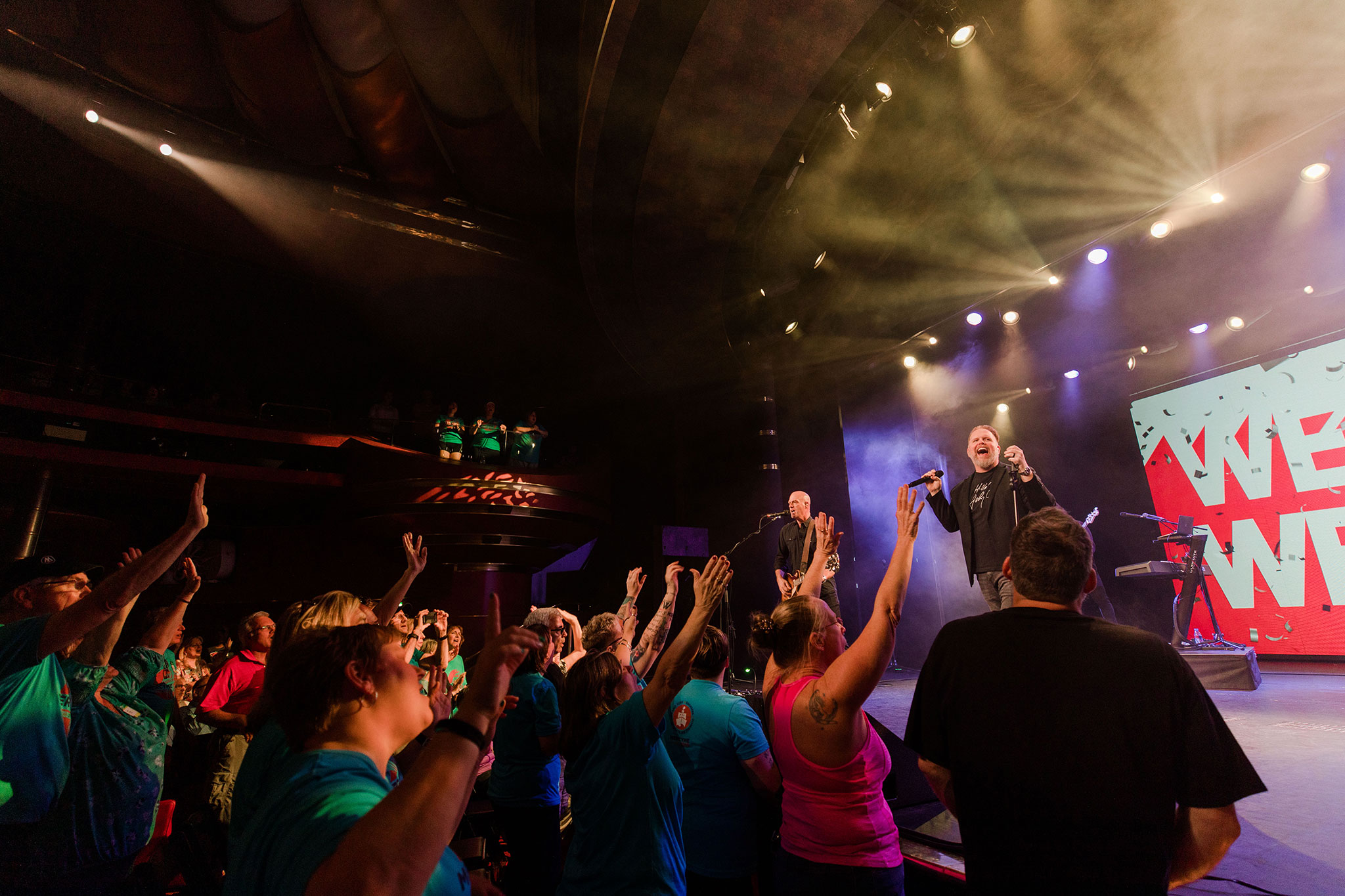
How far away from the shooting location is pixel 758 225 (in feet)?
18.7

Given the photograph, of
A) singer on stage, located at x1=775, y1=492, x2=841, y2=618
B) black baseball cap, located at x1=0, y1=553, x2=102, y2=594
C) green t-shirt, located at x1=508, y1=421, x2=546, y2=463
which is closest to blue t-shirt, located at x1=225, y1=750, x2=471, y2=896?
black baseball cap, located at x1=0, y1=553, x2=102, y2=594

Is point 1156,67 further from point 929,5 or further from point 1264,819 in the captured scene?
point 1264,819

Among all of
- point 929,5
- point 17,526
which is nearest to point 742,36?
point 929,5

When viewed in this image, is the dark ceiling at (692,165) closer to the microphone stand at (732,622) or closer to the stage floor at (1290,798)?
the microphone stand at (732,622)

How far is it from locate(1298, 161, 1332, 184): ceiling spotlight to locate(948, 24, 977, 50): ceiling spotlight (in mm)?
3688

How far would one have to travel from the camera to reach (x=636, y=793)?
4.99ft

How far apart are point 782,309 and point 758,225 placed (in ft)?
5.33

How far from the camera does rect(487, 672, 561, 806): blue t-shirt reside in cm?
246

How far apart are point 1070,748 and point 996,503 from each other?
7.76ft

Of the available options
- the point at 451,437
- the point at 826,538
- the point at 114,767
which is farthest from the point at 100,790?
the point at 451,437

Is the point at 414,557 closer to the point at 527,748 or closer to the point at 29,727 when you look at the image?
the point at 527,748

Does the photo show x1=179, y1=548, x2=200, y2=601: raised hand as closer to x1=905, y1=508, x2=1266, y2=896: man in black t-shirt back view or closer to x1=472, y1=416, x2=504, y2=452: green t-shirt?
x1=905, y1=508, x2=1266, y2=896: man in black t-shirt back view

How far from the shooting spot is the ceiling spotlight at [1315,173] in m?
4.98

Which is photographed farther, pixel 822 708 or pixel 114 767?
pixel 114 767
